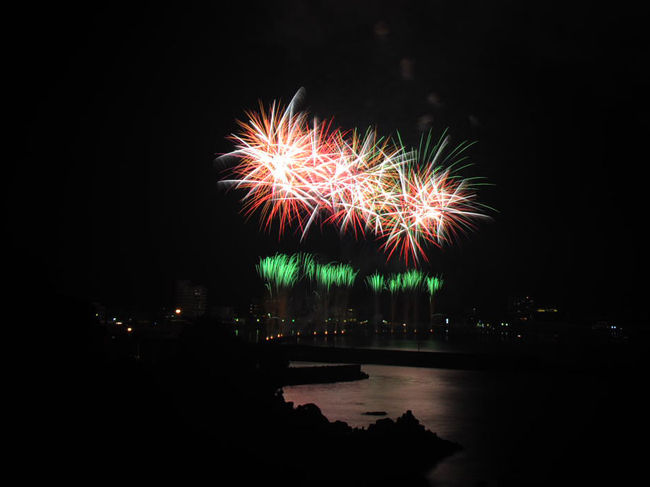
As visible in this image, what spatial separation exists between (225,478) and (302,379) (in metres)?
19.9

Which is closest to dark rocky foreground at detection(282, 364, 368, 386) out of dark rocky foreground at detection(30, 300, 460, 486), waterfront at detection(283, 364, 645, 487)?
waterfront at detection(283, 364, 645, 487)

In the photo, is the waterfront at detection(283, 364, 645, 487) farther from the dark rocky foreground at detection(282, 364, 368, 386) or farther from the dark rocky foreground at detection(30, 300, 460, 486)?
the dark rocky foreground at detection(30, 300, 460, 486)

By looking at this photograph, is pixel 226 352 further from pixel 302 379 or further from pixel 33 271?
pixel 302 379

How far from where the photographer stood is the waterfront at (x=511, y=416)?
11945 millimetres

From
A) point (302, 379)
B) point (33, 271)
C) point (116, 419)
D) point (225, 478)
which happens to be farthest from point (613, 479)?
point (302, 379)

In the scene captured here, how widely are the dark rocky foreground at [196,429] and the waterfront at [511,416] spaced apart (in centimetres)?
89

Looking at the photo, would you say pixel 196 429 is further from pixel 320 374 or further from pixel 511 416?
pixel 320 374

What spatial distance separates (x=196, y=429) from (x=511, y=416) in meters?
14.2

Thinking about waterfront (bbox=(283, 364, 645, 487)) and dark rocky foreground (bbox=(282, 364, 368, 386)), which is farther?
dark rocky foreground (bbox=(282, 364, 368, 386))

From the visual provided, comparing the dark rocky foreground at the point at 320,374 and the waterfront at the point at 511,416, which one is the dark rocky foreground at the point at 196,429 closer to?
the waterfront at the point at 511,416

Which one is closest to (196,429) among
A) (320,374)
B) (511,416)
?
(511,416)

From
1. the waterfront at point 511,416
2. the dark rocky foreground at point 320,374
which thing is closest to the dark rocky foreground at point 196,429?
the waterfront at point 511,416

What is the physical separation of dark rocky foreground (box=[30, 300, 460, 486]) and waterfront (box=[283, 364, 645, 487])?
2.92 feet

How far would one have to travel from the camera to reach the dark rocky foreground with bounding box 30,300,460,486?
6.10 m
